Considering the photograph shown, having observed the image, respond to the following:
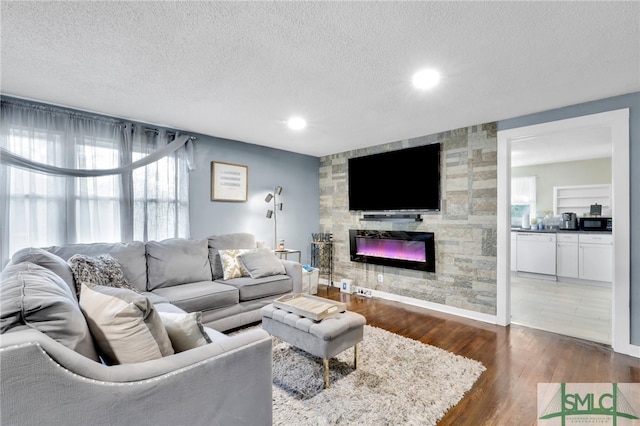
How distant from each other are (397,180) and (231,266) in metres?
2.63

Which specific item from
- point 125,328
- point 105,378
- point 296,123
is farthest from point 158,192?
point 105,378

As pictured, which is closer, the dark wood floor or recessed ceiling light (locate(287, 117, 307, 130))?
the dark wood floor

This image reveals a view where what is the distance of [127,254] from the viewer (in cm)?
298

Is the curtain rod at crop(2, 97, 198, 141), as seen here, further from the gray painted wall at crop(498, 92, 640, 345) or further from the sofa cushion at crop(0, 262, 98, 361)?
the gray painted wall at crop(498, 92, 640, 345)

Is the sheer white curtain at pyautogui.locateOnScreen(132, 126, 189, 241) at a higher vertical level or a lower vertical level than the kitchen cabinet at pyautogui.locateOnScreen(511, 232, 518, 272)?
higher

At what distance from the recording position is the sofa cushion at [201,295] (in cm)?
276

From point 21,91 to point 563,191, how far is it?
8.75m

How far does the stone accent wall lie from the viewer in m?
3.52

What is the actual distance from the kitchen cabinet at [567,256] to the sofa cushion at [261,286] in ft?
16.7

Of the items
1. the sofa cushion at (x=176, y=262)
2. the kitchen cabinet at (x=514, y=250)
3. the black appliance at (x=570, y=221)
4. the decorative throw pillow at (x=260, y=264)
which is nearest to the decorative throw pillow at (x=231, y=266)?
the decorative throw pillow at (x=260, y=264)

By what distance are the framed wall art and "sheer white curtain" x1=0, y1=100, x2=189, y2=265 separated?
45 centimetres

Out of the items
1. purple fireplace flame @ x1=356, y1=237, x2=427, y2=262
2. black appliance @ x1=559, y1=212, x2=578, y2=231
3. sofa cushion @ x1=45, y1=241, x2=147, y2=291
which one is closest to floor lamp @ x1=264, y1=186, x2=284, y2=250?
purple fireplace flame @ x1=356, y1=237, x2=427, y2=262

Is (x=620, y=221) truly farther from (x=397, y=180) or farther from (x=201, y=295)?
(x=201, y=295)

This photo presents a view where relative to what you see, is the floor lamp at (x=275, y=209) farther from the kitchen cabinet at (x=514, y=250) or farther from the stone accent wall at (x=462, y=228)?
the kitchen cabinet at (x=514, y=250)
